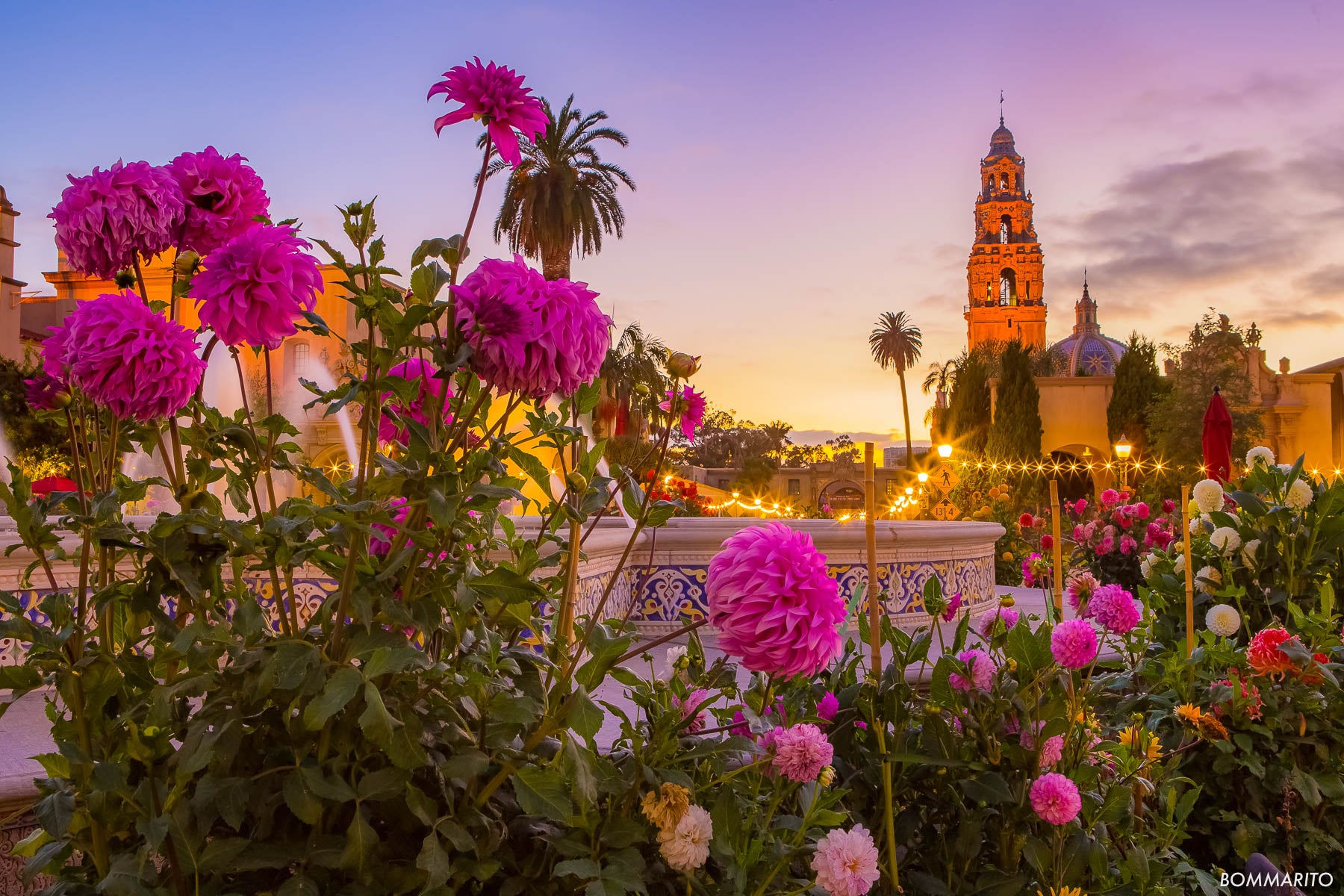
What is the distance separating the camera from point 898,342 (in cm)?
4125

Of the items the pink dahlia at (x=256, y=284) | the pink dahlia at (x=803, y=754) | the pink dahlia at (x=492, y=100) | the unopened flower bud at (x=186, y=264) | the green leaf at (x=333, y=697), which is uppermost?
the pink dahlia at (x=492, y=100)

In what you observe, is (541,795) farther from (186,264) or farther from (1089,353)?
(1089,353)

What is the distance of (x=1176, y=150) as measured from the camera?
23.4m

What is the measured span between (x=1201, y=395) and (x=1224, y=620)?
85.4 feet

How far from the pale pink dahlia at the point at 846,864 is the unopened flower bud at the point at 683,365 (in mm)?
598

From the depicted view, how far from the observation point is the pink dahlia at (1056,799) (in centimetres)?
138

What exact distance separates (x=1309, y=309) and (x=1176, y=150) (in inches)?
439

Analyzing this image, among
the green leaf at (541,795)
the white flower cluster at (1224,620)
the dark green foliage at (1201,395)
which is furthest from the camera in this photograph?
the dark green foliage at (1201,395)

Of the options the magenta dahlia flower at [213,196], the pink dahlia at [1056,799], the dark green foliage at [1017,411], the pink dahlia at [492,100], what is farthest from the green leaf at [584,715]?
the dark green foliage at [1017,411]

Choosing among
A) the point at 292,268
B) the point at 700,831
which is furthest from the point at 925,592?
the point at 292,268

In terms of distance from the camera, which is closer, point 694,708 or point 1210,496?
point 694,708

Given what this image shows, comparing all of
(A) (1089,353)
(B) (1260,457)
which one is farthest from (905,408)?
(B) (1260,457)

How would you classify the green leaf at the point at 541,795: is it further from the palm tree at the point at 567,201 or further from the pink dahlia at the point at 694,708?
the palm tree at the point at 567,201

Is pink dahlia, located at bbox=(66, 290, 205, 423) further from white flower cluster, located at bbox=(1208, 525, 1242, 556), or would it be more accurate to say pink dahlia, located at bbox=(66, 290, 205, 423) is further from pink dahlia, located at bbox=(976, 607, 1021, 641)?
white flower cluster, located at bbox=(1208, 525, 1242, 556)
